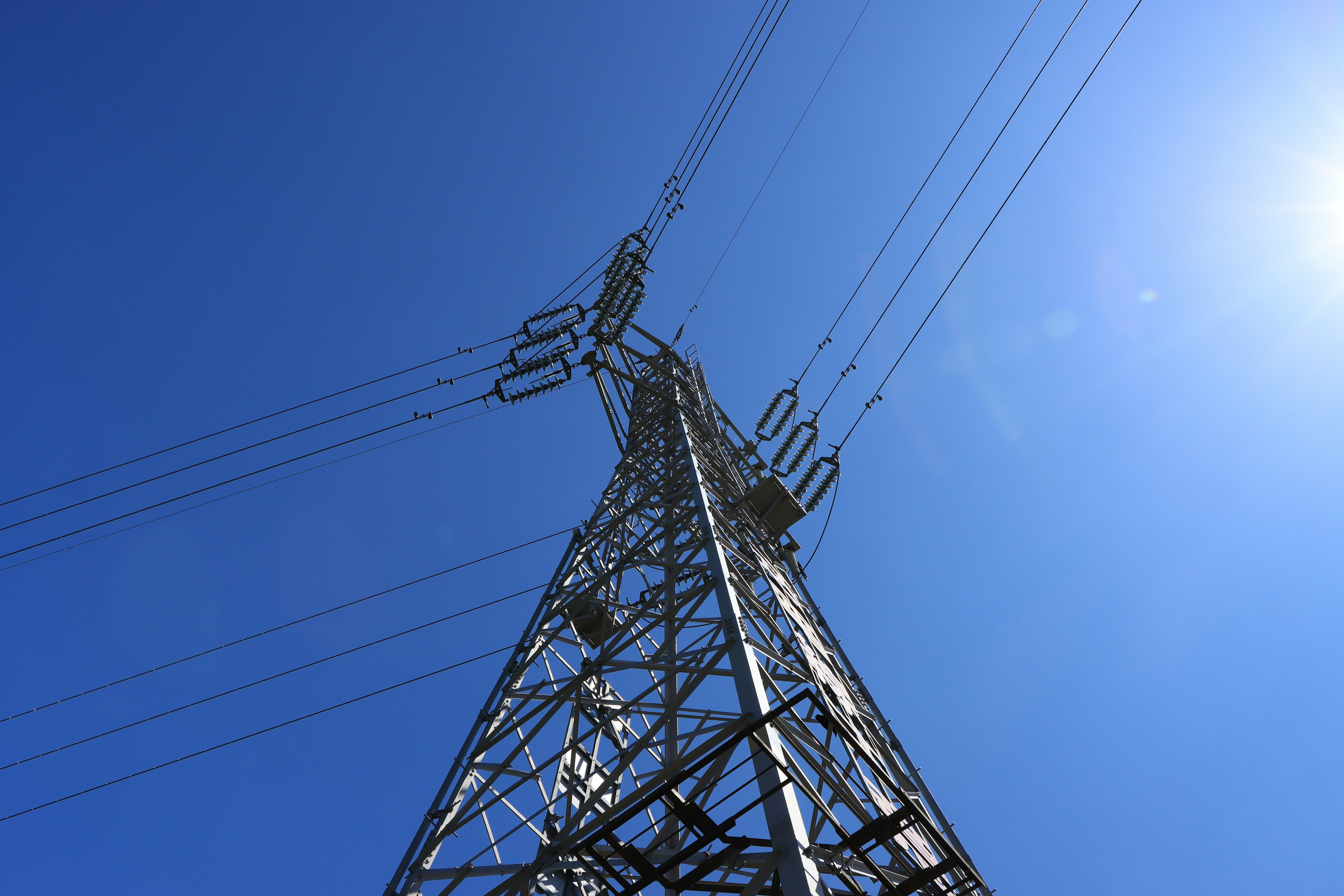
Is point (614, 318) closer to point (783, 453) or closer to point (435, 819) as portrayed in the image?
point (783, 453)

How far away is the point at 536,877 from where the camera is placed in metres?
5.78

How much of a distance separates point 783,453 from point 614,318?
5.08 metres

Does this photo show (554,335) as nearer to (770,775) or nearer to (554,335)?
(554,335)

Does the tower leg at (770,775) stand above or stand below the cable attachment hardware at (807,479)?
below

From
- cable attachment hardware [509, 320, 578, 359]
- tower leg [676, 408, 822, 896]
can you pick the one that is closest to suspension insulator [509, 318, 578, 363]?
cable attachment hardware [509, 320, 578, 359]

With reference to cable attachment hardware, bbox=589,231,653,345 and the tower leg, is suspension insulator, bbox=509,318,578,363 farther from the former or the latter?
the tower leg

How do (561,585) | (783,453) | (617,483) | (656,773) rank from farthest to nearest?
(783,453)
(617,483)
(561,585)
(656,773)

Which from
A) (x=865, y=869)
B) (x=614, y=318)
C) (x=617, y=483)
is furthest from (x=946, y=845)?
(x=614, y=318)

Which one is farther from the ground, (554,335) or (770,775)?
(554,335)

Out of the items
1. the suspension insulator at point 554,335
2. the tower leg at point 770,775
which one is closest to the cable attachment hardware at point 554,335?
the suspension insulator at point 554,335

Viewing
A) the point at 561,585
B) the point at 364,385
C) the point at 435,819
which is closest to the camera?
the point at 435,819

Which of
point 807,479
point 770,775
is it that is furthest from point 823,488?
point 770,775

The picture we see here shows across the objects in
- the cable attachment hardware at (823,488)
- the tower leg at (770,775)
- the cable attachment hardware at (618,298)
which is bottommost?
the tower leg at (770,775)

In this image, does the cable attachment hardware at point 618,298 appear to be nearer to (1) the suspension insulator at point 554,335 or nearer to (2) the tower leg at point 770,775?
(1) the suspension insulator at point 554,335
